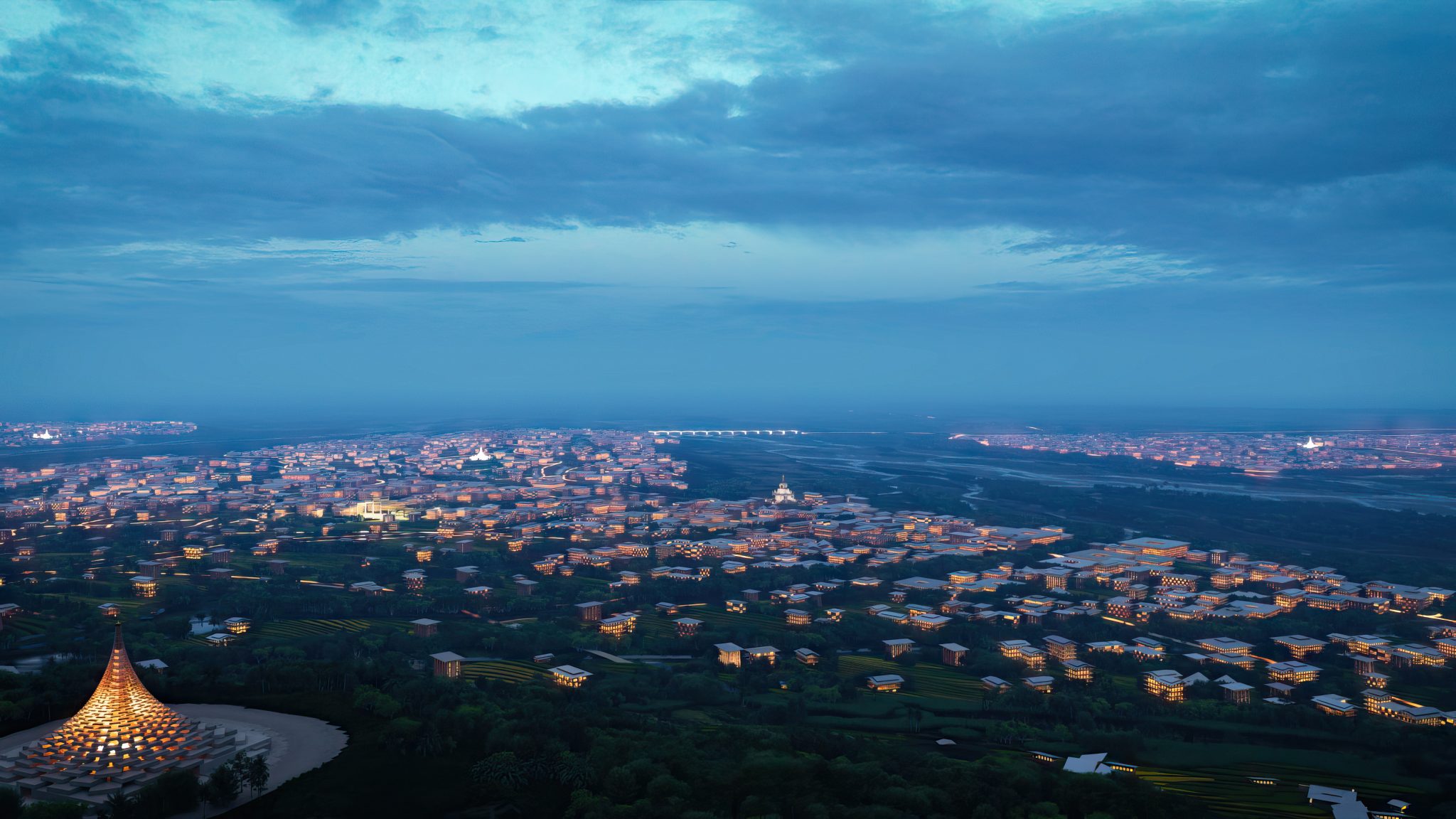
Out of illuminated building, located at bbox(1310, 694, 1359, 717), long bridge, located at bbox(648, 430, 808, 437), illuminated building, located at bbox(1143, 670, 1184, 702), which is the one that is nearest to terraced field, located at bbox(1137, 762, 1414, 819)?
illuminated building, located at bbox(1310, 694, 1359, 717)

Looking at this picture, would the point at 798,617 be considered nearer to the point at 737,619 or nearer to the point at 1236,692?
the point at 737,619

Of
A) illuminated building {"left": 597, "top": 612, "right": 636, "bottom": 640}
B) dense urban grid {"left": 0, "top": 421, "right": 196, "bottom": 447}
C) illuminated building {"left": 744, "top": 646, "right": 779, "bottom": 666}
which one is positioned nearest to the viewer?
illuminated building {"left": 744, "top": 646, "right": 779, "bottom": 666}

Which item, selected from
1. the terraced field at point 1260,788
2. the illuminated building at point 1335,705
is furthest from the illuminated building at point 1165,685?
the terraced field at point 1260,788

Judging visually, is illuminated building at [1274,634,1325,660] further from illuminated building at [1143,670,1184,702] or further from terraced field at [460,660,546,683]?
terraced field at [460,660,546,683]

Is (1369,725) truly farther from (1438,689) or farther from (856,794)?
(856,794)

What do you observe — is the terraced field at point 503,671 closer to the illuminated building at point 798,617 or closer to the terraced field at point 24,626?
the illuminated building at point 798,617

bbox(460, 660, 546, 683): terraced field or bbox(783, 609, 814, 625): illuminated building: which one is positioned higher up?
bbox(783, 609, 814, 625): illuminated building

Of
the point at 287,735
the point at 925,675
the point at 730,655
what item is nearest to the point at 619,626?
the point at 730,655
